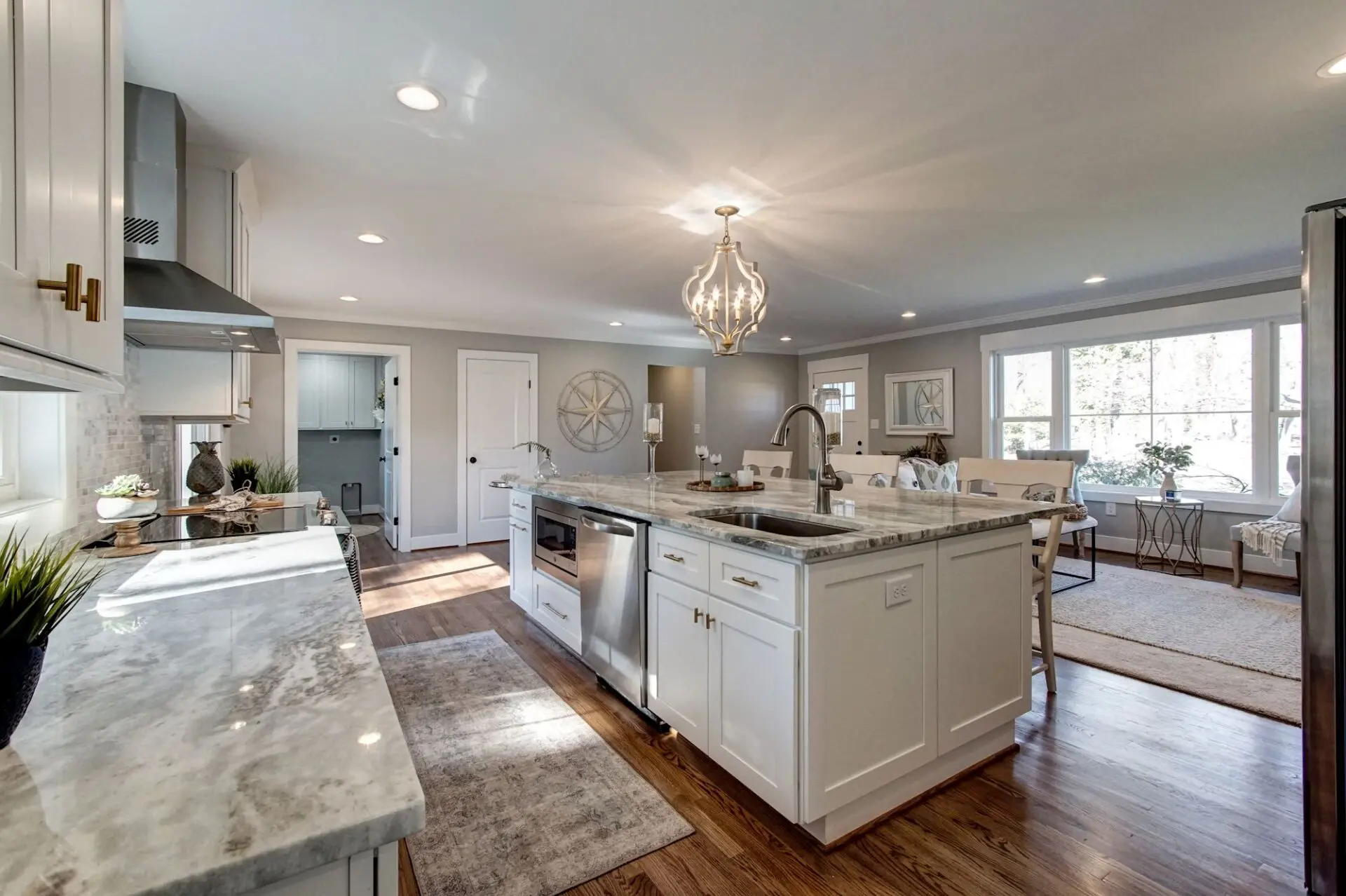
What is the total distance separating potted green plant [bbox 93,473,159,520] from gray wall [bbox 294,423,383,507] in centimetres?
587

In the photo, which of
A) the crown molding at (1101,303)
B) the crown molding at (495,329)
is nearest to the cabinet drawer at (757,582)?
the crown molding at (1101,303)

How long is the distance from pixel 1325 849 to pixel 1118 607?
2.76m

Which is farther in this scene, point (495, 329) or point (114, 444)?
point (495, 329)

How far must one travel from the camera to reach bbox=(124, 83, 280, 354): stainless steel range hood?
177 cm

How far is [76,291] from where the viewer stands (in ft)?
2.58

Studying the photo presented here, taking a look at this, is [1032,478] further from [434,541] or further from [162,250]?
[434,541]

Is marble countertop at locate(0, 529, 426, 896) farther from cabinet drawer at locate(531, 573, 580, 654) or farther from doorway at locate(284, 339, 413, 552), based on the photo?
doorway at locate(284, 339, 413, 552)

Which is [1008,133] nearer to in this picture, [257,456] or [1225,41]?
[1225,41]

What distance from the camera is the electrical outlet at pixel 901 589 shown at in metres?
1.83

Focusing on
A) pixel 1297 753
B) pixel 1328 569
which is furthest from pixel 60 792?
pixel 1297 753

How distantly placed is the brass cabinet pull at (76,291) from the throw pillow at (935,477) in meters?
5.69

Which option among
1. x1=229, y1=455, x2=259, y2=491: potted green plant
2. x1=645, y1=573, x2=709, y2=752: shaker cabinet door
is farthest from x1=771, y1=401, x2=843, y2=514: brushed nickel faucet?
x1=229, y1=455, x2=259, y2=491: potted green plant

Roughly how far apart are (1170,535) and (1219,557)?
0.35 metres

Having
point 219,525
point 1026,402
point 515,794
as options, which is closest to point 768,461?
point 515,794
